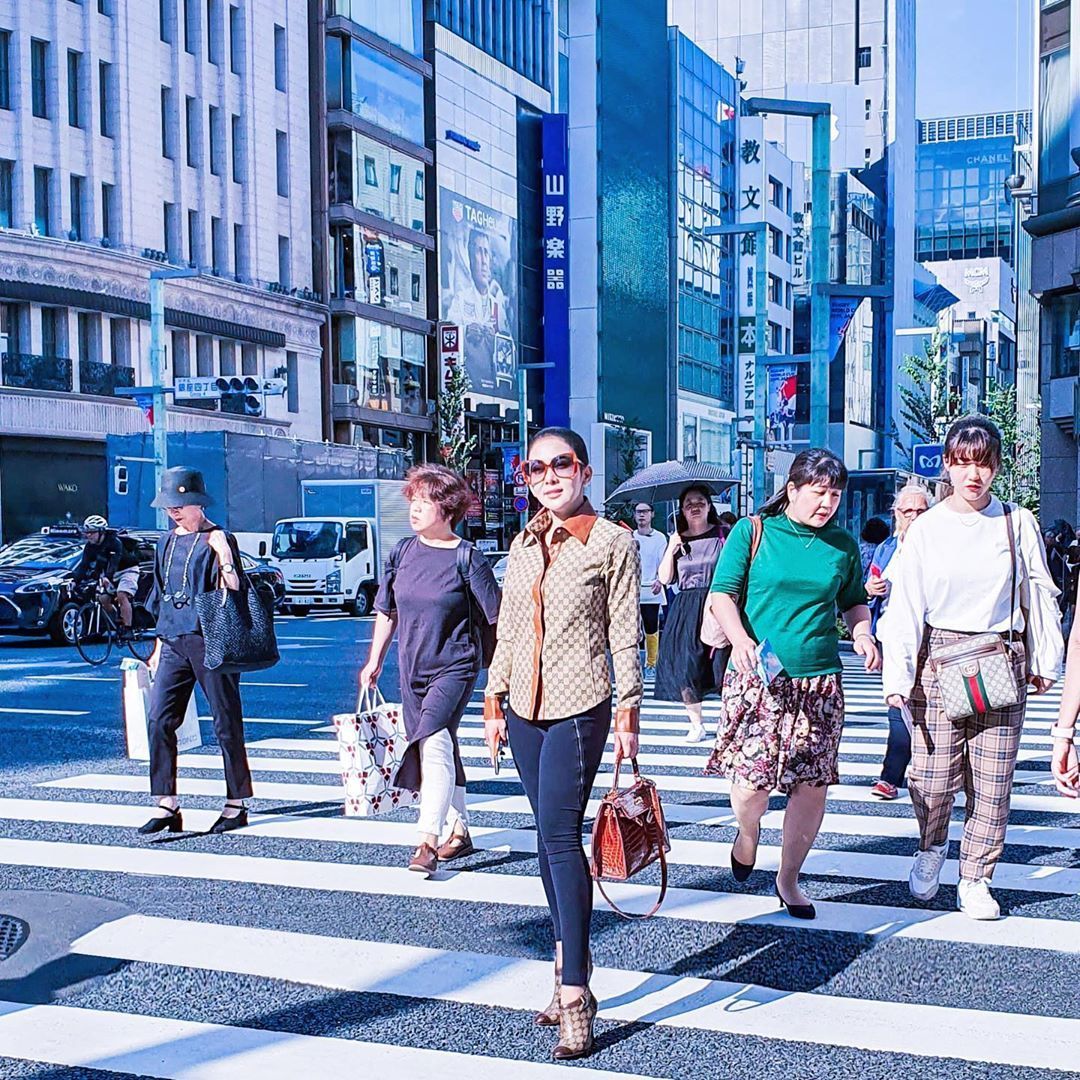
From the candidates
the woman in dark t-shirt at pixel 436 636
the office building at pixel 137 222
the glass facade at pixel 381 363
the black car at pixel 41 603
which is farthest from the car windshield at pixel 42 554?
the glass facade at pixel 381 363

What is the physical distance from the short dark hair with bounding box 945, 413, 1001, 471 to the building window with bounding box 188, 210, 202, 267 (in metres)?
40.0

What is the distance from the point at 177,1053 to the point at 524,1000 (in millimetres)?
1057

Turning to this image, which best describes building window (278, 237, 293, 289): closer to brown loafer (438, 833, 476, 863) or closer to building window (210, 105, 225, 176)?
building window (210, 105, 225, 176)

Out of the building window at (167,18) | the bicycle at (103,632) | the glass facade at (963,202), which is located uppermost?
the glass facade at (963,202)

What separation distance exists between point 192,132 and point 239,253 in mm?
3914

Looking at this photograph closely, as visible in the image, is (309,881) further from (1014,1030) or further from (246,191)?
(246,191)

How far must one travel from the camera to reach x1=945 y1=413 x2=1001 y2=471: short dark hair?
506cm

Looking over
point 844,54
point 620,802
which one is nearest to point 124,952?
point 620,802

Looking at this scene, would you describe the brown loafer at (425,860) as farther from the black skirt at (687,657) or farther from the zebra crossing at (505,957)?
the black skirt at (687,657)

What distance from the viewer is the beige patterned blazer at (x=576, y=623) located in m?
4.20

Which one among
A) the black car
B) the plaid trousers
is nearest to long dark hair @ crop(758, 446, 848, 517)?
the plaid trousers

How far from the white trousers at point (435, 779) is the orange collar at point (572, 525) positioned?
1888 mm

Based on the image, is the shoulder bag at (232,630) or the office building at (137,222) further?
the office building at (137,222)

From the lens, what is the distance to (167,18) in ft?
137
